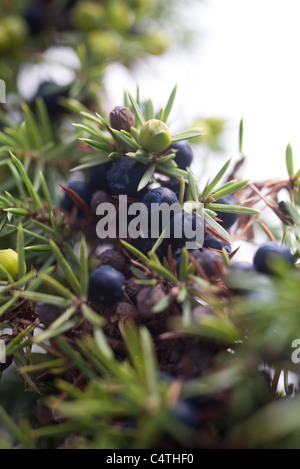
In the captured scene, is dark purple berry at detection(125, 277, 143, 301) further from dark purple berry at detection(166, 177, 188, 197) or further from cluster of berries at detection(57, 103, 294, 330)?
dark purple berry at detection(166, 177, 188, 197)

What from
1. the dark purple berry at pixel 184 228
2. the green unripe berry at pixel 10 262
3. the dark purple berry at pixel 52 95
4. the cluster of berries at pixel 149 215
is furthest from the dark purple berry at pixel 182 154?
the dark purple berry at pixel 52 95

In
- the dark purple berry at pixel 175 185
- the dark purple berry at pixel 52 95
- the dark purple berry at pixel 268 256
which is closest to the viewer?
the dark purple berry at pixel 268 256

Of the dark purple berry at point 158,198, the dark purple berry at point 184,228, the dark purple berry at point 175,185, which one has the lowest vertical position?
the dark purple berry at point 184,228

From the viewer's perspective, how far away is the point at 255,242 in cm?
66

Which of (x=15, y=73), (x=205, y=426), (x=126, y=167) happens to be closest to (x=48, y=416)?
(x=205, y=426)

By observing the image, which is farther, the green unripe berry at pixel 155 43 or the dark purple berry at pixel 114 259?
the green unripe berry at pixel 155 43

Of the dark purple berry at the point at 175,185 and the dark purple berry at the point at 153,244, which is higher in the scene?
the dark purple berry at the point at 175,185

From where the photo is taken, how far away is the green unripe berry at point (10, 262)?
1.69ft

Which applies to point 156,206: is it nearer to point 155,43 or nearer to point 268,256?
point 268,256

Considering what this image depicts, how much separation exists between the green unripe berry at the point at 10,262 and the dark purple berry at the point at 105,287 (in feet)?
0.41

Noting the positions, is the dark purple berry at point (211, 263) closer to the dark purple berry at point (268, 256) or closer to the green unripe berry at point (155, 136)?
the dark purple berry at point (268, 256)

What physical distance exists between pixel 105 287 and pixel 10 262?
0.49ft

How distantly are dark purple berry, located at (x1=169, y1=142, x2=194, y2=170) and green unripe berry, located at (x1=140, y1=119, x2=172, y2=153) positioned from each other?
49mm

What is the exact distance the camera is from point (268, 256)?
16.6 inches
